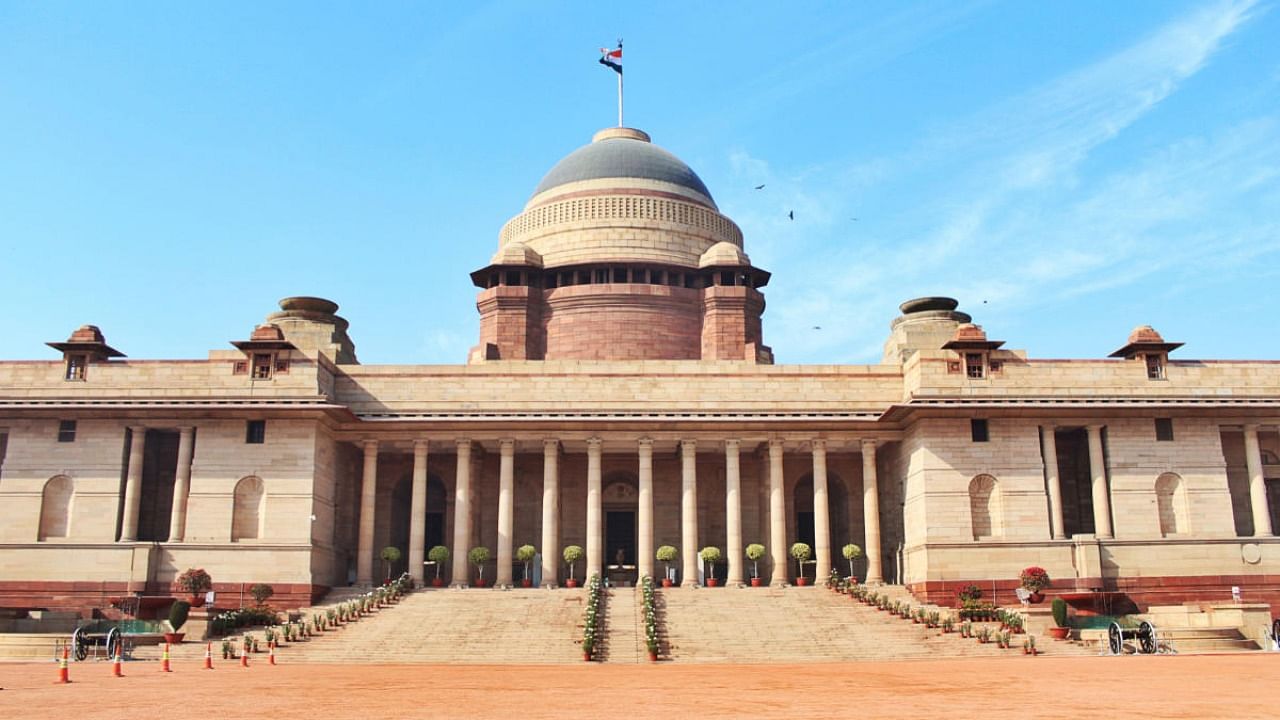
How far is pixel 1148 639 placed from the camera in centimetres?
3384

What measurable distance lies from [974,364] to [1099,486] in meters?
6.29

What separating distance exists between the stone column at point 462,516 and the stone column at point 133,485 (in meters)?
11.5

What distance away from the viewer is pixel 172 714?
18984 millimetres

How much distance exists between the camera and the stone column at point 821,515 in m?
45.6

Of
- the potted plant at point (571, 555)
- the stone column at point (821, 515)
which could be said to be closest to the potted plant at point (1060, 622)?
the stone column at point (821, 515)

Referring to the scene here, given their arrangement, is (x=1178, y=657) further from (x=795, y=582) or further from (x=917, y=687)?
(x=795, y=582)

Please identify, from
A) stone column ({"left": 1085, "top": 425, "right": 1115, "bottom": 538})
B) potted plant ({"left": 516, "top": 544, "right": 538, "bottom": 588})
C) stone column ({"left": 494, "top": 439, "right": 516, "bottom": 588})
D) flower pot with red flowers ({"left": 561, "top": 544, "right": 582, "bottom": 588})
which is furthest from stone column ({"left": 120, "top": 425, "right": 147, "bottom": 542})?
stone column ({"left": 1085, "top": 425, "right": 1115, "bottom": 538})

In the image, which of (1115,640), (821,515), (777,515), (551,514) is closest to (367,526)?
(551,514)

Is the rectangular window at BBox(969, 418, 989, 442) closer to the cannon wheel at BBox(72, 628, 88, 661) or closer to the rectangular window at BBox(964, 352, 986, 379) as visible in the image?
the rectangular window at BBox(964, 352, 986, 379)

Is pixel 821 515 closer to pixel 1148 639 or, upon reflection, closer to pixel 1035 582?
pixel 1035 582

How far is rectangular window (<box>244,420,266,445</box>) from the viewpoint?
43719 millimetres

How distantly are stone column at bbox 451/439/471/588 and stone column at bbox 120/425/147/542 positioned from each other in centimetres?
1153

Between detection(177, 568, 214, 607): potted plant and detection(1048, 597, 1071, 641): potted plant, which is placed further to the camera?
detection(177, 568, 214, 607): potted plant

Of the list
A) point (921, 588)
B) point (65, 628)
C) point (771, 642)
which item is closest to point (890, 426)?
point (921, 588)
